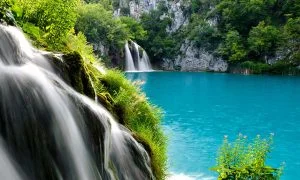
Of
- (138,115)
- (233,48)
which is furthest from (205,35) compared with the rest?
(138,115)

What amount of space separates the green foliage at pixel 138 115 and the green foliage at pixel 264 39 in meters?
57.3

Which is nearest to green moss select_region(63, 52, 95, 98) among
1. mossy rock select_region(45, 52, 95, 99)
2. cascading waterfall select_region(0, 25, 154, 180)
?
mossy rock select_region(45, 52, 95, 99)

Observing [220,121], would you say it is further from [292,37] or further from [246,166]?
[292,37]

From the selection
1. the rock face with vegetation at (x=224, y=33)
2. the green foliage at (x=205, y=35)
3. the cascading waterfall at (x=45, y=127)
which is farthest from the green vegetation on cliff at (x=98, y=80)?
the green foliage at (x=205, y=35)

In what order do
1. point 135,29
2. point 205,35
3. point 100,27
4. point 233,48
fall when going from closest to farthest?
point 100,27 < point 233,48 < point 205,35 < point 135,29

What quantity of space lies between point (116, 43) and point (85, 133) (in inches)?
2193

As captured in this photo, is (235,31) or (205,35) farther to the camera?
(205,35)

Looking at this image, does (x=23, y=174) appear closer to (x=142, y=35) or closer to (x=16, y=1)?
(x=16, y=1)

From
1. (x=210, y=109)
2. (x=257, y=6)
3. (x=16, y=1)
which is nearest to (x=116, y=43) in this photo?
(x=257, y=6)

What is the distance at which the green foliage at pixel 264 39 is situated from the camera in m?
63.4

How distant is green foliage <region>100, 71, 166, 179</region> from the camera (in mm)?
7512

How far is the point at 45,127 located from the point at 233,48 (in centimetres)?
6259

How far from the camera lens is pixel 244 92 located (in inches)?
1399

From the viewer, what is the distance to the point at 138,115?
28.0 ft
